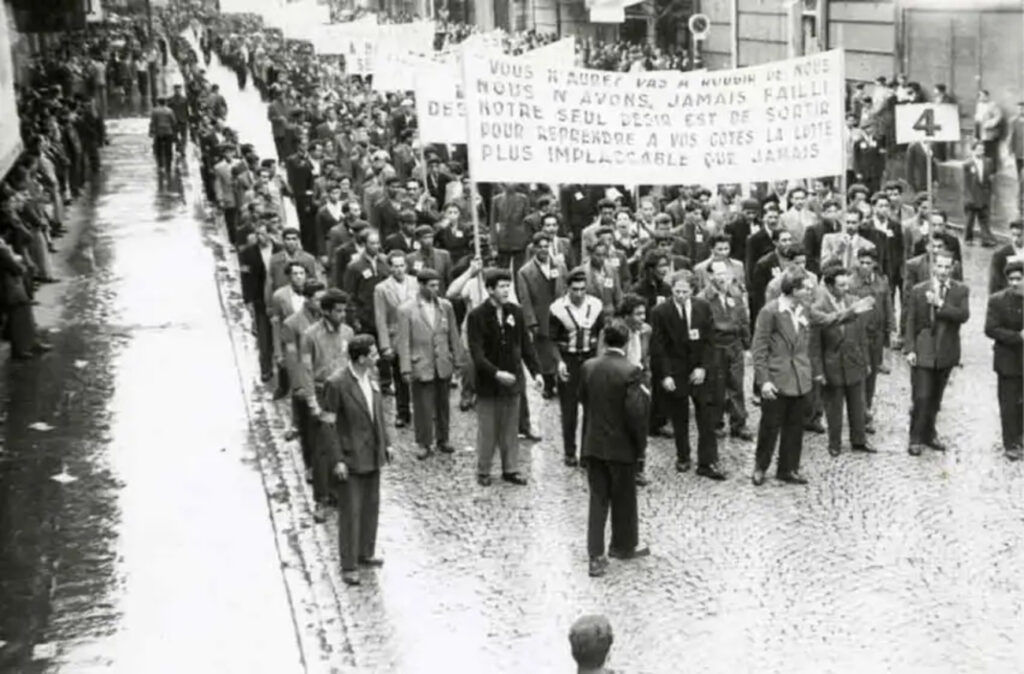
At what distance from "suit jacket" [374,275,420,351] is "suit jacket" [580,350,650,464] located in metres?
3.71

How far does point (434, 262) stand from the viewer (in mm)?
16219

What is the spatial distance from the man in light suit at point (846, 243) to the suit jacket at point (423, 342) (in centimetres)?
399

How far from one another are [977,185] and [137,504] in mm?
14380

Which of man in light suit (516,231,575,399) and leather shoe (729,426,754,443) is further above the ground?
man in light suit (516,231,575,399)

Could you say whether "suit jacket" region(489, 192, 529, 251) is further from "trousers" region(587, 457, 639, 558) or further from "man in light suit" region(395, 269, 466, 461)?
"trousers" region(587, 457, 639, 558)

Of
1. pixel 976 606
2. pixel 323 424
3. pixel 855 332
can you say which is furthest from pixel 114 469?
pixel 976 606

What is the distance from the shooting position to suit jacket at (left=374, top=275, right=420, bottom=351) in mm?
14578

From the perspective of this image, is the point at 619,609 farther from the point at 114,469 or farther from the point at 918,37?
the point at 918,37

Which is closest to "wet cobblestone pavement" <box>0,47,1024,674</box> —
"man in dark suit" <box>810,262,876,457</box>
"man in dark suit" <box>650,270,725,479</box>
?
"man in dark suit" <box>810,262,876,457</box>

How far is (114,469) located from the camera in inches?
567

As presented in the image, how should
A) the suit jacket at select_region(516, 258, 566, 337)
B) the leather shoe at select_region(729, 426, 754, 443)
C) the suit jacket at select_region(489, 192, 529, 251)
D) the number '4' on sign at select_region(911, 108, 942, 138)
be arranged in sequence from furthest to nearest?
the suit jacket at select_region(489, 192, 529, 251) < the number '4' on sign at select_region(911, 108, 942, 138) < the suit jacket at select_region(516, 258, 566, 337) < the leather shoe at select_region(729, 426, 754, 443)

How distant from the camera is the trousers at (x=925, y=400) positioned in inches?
536

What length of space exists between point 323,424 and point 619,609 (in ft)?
9.11

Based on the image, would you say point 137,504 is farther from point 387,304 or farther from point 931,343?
point 931,343
